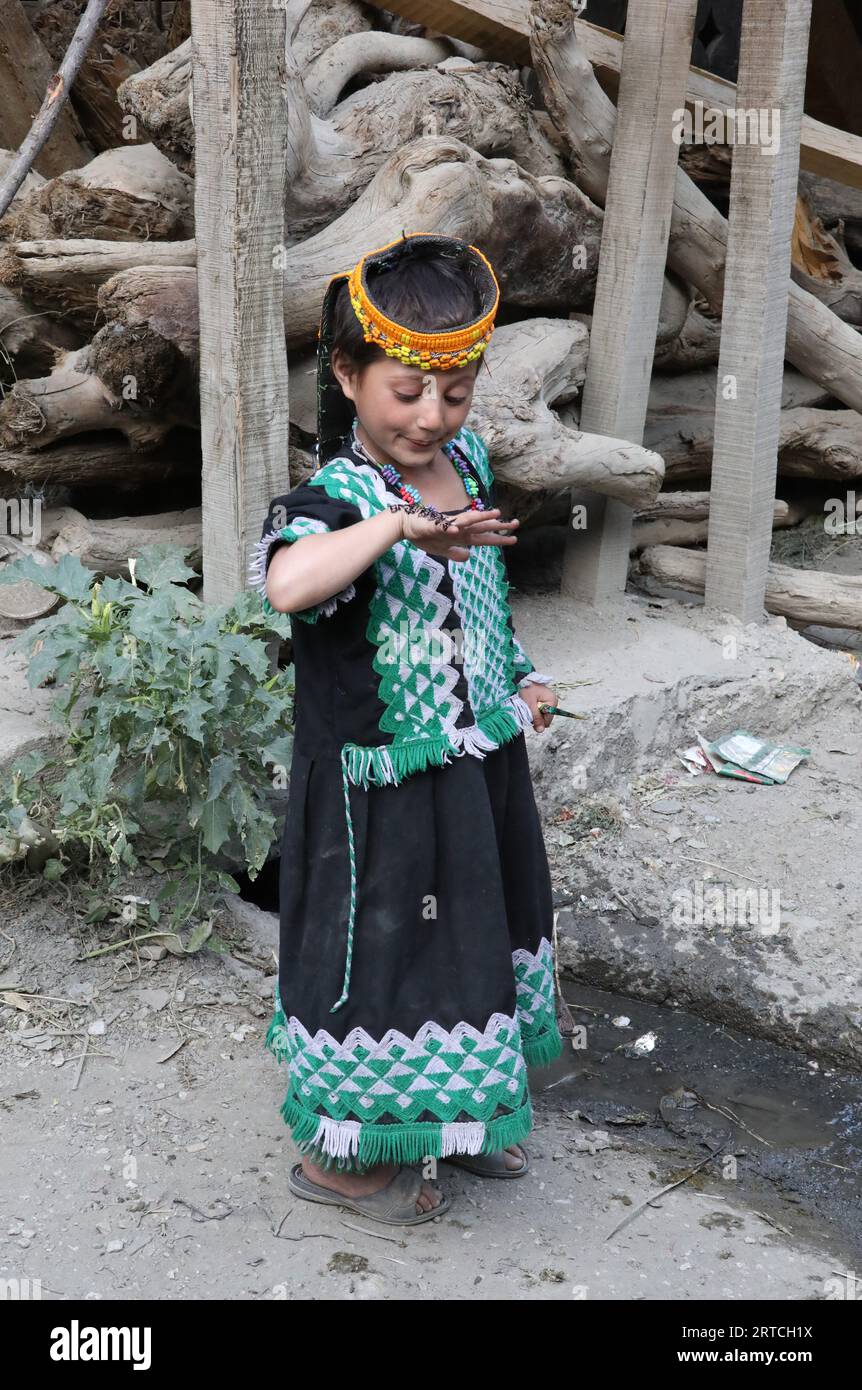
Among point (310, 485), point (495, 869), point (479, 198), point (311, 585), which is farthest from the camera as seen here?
point (479, 198)

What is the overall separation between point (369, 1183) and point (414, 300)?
167 centimetres

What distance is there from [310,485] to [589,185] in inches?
117

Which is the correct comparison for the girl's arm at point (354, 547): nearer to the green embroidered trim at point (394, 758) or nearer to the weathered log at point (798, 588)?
the green embroidered trim at point (394, 758)

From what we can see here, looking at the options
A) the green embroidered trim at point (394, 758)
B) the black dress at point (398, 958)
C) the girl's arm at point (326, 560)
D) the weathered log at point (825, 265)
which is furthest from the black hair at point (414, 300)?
the weathered log at point (825, 265)

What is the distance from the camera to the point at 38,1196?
2.66m

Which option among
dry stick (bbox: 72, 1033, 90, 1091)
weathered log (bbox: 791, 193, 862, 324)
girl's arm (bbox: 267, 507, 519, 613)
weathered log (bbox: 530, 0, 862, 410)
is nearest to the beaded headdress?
girl's arm (bbox: 267, 507, 519, 613)

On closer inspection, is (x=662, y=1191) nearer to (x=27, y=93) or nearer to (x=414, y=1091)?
(x=414, y=1091)

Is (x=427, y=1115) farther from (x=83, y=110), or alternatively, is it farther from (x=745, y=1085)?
(x=83, y=110)

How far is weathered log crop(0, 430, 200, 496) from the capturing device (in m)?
4.29

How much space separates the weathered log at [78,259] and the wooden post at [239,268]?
1.34 feet

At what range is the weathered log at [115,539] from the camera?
4281 millimetres

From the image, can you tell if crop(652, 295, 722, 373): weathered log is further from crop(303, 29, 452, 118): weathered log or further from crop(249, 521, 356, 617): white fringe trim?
crop(249, 521, 356, 617): white fringe trim

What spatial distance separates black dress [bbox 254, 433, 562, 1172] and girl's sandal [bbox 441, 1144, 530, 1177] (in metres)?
0.31

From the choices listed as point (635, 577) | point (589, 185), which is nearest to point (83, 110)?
point (589, 185)
